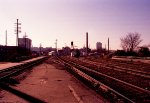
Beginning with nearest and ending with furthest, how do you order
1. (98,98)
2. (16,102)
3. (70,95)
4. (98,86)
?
(16,102), (98,98), (70,95), (98,86)

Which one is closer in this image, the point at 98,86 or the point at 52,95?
the point at 52,95

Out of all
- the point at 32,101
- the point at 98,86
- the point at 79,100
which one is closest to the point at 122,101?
the point at 79,100

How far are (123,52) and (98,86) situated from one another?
6348cm

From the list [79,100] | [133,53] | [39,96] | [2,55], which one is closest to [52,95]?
[39,96]

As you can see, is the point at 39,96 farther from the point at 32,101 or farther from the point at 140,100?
the point at 140,100

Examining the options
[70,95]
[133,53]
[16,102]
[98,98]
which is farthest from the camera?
[133,53]

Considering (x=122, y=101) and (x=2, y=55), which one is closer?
(x=122, y=101)

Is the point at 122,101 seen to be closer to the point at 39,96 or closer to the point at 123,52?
the point at 39,96

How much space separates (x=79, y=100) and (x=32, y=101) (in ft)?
5.60

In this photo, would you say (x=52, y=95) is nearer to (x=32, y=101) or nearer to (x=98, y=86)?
(x=32, y=101)

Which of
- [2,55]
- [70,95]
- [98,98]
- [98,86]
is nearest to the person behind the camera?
[98,98]

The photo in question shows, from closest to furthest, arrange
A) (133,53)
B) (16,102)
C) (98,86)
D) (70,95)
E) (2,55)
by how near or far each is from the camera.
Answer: (16,102), (70,95), (98,86), (2,55), (133,53)

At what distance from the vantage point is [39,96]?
1067cm

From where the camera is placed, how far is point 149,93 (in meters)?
10.6
